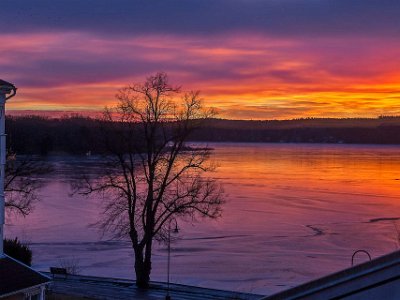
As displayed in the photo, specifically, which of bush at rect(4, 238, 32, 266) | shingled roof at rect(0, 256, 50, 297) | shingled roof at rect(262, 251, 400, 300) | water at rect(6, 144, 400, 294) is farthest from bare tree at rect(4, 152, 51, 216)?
shingled roof at rect(262, 251, 400, 300)

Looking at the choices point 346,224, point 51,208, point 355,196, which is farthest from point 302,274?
point 355,196

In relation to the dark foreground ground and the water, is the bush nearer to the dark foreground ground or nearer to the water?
the dark foreground ground

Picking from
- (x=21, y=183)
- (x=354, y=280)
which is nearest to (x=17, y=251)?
(x=21, y=183)

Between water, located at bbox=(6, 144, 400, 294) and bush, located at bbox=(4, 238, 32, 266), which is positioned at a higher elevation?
bush, located at bbox=(4, 238, 32, 266)

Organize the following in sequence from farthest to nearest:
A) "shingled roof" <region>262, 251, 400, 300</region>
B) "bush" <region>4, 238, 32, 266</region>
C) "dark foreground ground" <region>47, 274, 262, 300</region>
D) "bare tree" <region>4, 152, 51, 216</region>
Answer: "bare tree" <region>4, 152, 51, 216</region> → "bush" <region>4, 238, 32, 266</region> → "dark foreground ground" <region>47, 274, 262, 300</region> → "shingled roof" <region>262, 251, 400, 300</region>

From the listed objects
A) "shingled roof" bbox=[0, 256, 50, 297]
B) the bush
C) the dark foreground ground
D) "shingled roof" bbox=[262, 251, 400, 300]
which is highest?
"shingled roof" bbox=[262, 251, 400, 300]

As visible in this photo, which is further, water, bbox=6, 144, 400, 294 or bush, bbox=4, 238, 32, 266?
water, bbox=6, 144, 400, 294

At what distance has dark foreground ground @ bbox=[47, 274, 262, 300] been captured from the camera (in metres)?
22.5

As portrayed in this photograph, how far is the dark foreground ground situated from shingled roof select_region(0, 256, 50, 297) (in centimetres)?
625

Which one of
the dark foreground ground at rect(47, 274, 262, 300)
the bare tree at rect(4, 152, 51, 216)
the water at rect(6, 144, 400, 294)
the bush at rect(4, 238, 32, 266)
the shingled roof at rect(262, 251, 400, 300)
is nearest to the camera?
the shingled roof at rect(262, 251, 400, 300)

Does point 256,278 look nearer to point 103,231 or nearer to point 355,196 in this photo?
point 103,231

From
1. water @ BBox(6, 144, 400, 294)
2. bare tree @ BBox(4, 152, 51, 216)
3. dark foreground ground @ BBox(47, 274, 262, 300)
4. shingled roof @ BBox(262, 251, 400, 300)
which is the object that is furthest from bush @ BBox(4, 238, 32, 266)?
shingled roof @ BBox(262, 251, 400, 300)

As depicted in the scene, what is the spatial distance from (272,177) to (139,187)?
26.2 meters

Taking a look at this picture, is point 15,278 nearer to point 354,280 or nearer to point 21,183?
point 354,280
